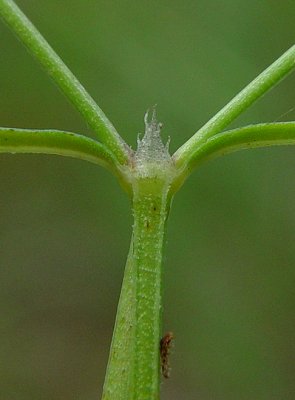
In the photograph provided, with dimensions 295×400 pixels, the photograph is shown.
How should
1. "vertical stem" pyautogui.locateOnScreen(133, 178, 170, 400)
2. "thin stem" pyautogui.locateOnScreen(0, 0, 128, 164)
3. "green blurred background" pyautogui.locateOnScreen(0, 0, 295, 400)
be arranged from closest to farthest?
"vertical stem" pyautogui.locateOnScreen(133, 178, 170, 400)
"thin stem" pyautogui.locateOnScreen(0, 0, 128, 164)
"green blurred background" pyautogui.locateOnScreen(0, 0, 295, 400)

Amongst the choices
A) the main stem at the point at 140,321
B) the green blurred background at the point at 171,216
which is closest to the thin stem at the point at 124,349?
the main stem at the point at 140,321

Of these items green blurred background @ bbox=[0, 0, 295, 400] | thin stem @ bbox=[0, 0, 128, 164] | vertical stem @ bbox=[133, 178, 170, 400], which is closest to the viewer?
vertical stem @ bbox=[133, 178, 170, 400]

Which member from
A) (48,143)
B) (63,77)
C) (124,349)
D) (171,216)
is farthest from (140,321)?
(171,216)

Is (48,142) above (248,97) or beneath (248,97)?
beneath

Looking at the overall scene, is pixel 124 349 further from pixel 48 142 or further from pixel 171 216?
pixel 171 216

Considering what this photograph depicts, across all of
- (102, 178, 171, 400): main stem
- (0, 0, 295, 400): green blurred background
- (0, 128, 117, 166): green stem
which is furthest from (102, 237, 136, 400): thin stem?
(0, 0, 295, 400): green blurred background

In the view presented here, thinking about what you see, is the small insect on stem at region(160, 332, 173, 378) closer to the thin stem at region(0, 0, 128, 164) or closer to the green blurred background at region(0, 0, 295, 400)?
the thin stem at region(0, 0, 128, 164)
